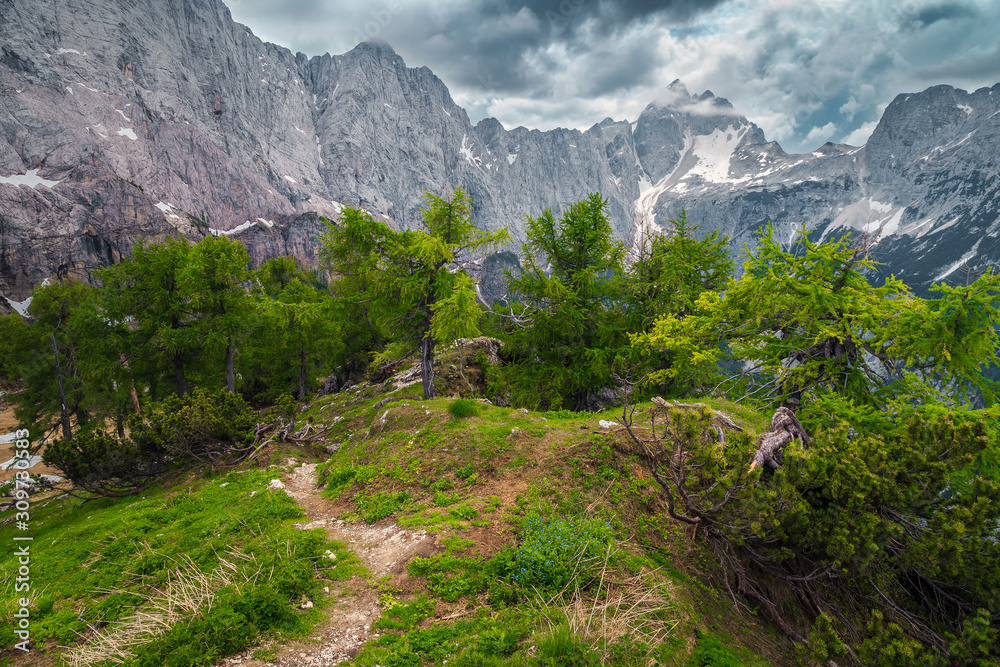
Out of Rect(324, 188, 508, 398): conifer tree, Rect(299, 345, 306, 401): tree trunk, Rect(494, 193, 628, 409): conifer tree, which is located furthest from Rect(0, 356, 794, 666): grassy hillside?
Rect(299, 345, 306, 401): tree trunk

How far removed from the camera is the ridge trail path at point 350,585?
3.94 metres

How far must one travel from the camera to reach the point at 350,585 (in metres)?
5.09

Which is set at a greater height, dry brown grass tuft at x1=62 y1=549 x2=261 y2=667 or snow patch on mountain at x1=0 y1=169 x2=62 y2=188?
snow patch on mountain at x1=0 y1=169 x2=62 y2=188

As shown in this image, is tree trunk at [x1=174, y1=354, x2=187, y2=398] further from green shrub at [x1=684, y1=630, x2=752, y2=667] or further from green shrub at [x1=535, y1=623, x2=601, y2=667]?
green shrub at [x1=684, y1=630, x2=752, y2=667]

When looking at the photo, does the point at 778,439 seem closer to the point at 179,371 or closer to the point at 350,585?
the point at 350,585

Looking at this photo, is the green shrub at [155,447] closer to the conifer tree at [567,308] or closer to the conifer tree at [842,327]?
the conifer tree at [567,308]

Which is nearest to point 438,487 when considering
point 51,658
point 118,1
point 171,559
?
point 171,559

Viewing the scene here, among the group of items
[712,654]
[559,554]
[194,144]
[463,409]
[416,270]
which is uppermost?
[194,144]

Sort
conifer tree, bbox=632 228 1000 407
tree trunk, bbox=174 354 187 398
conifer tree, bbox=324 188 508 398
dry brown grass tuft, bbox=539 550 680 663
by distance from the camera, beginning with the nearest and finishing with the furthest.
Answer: dry brown grass tuft, bbox=539 550 680 663
conifer tree, bbox=632 228 1000 407
conifer tree, bbox=324 188 508 398
tree trunk, bbox=174 354 187 398

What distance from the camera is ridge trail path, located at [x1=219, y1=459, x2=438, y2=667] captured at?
3943 mm

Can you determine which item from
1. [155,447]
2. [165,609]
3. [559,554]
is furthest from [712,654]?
[155,447]

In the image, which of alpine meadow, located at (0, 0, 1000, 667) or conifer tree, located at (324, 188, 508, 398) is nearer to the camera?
alpine meadow, located at (0, 0, 1000, 667)

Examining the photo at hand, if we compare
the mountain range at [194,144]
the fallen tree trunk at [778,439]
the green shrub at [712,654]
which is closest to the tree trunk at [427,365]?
the fallen tree trunk at [778,439]

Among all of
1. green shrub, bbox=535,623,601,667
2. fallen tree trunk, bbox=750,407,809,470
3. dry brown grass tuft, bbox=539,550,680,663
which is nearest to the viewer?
green shrub, bbox=535,623,601,667
